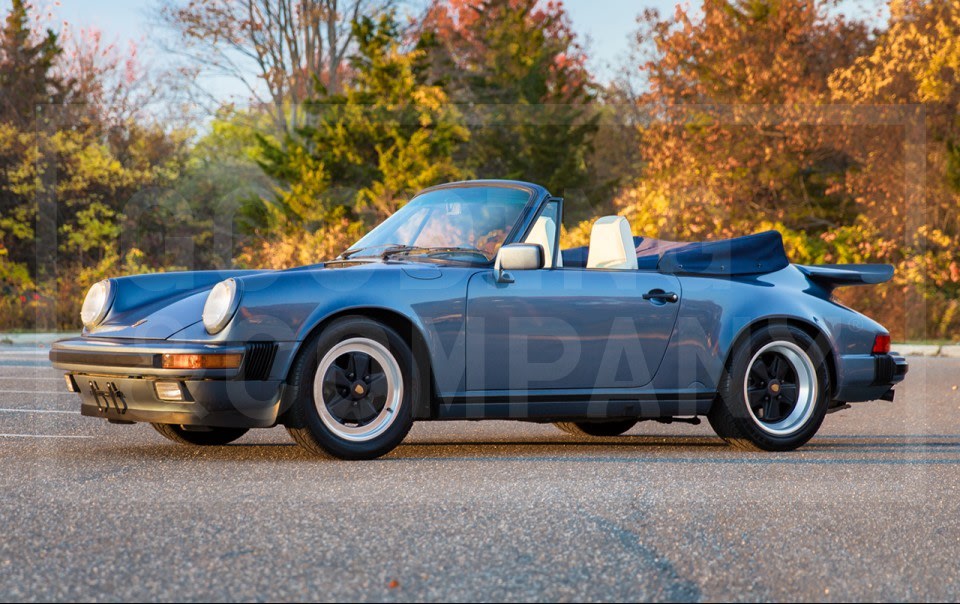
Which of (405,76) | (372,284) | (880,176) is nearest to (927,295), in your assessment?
(880,176)

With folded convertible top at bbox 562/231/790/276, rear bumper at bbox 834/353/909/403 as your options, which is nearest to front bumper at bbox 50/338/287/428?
folded convertible top at bbox 562/231/790/276

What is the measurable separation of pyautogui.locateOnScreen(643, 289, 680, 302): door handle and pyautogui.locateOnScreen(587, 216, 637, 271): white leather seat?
327 millimetres

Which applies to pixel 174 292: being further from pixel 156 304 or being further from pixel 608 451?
pixel 608 451

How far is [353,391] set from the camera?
6.68 metres

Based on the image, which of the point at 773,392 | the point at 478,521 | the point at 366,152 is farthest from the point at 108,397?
the point at 366,152

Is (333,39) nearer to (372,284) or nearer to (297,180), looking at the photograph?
(297,180)

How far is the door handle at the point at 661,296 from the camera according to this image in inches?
293

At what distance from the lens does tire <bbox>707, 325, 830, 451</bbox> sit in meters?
7.62

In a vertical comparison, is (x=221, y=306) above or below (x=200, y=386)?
above

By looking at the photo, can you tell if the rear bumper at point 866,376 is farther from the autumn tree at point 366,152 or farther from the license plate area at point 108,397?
the autumn tree at point 366,152

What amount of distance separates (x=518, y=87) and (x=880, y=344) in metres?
30.4

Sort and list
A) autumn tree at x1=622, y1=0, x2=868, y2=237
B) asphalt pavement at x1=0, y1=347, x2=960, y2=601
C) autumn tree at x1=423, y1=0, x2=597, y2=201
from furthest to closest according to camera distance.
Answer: autumn tree at x1=423, y1=0, x2=597, y2=201 < autumn tree at x1=622, y1=0, x2=868, y2=237 < asphalt pavement at x1=0, y1=347, x2=960, y2=601

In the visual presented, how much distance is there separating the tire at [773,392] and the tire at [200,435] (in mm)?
2880

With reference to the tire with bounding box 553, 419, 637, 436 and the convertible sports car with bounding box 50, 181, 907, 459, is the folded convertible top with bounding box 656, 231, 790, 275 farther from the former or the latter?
the tire with bounding box 553, 419, 637, 436
